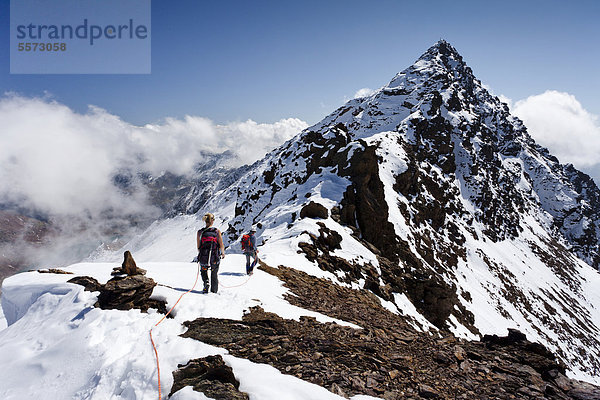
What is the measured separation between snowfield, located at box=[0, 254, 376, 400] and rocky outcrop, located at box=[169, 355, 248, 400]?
15 cm

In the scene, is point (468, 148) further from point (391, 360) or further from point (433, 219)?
point (391, 360)

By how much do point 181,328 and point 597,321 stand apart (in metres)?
103

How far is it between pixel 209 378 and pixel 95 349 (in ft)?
8.50

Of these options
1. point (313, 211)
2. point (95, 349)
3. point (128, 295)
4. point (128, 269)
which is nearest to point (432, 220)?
point (313, 211)

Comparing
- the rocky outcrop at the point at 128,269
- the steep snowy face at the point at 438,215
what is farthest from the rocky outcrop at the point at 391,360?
the steep snowy face at the point at 438,215

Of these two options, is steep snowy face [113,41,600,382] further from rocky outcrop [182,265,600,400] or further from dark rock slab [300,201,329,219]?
rocky outcrop [182,265,600,400]

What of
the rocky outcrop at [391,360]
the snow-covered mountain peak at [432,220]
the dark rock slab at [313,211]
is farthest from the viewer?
the dark rock slab at [313,211]

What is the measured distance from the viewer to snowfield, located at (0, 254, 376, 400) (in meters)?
4.87

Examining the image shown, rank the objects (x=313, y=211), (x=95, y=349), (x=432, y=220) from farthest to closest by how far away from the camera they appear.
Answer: (x=432, y=220) < (x=313, y=211) < (x=95, y=349)

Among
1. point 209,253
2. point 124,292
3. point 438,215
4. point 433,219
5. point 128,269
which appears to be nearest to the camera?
point 124,292

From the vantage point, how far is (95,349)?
219 inches

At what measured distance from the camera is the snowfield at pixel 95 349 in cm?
487

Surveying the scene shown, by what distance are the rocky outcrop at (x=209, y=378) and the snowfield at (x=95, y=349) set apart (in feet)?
0.48

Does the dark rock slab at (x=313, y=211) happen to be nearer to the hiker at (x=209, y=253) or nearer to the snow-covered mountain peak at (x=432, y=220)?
the snow-covered mountain peak at (x=432, y=220)
